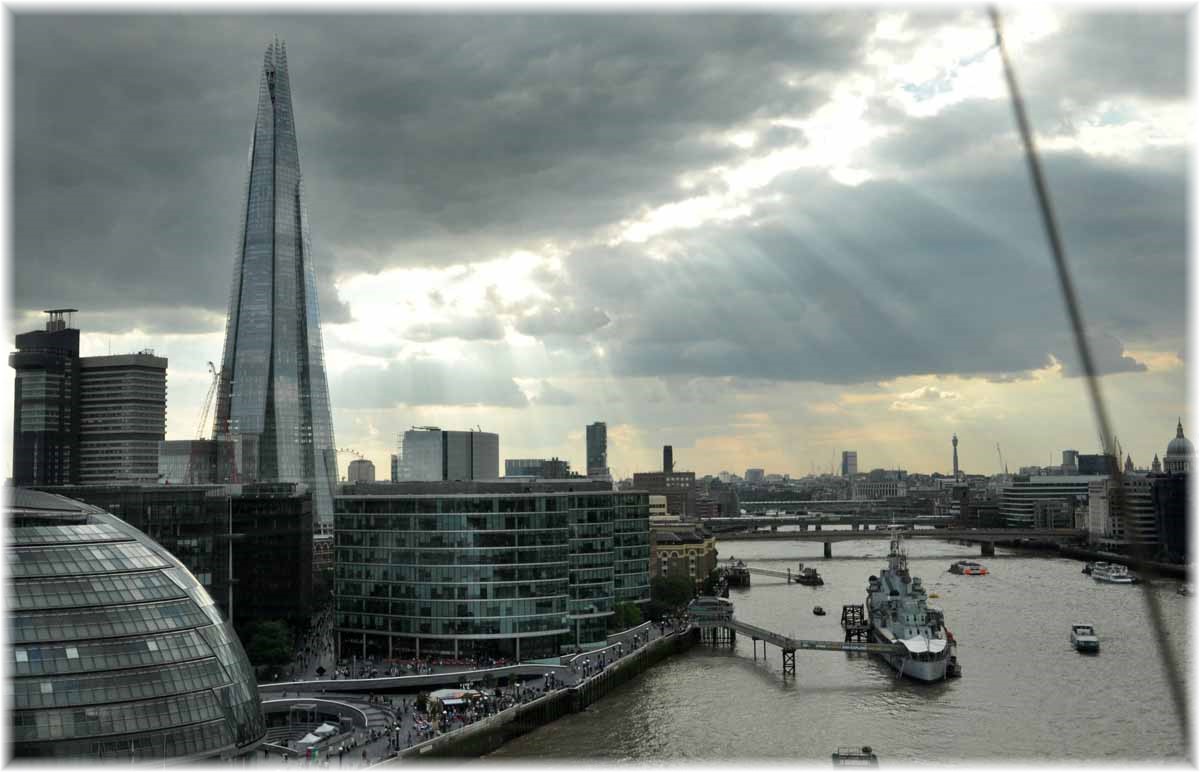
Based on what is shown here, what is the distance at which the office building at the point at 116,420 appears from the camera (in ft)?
389

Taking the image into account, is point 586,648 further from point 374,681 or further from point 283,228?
point 283,228

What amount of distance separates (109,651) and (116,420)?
4232 inches

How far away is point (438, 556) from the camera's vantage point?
3962cm

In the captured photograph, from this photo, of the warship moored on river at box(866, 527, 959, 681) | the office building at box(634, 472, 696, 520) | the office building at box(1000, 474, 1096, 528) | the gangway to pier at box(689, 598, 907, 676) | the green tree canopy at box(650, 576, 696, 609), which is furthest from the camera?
the office building at box(1000, 474, 1096, 528)

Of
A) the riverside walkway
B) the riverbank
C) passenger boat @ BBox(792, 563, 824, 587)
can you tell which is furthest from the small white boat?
passenger boat @ BBox(792, 563, 824, 587)

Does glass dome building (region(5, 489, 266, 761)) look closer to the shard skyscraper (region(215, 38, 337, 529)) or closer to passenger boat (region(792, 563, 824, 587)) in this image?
passenger boat (region(792, 563, 824, 587))

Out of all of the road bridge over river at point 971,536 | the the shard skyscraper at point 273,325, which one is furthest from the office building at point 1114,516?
the the shard skyscraper at point 273,325

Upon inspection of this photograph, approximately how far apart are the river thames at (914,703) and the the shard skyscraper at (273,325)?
5420 cm

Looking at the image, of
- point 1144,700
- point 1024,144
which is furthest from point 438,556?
point 1024,144

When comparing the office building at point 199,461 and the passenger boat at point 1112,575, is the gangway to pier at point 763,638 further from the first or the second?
the office building at point 199,461

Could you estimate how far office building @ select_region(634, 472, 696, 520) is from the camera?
132875 mm

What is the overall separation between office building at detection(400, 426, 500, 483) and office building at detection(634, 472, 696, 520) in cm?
1842

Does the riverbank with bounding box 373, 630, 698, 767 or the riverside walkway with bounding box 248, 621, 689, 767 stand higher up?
the riverside walkway with bounding box 248, 621, 689, 767

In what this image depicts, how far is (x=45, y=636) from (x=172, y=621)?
2.40 m
